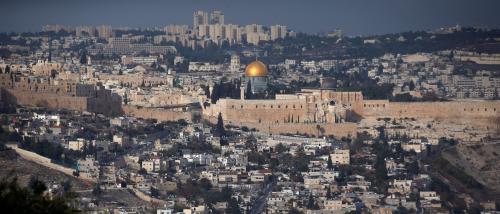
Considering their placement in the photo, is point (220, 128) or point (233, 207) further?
point (220, 128)

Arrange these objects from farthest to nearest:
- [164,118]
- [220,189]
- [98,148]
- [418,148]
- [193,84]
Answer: [193,84] < [164,118] < [418,148] < [98,148] < [220,189]

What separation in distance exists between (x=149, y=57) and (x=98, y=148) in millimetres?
34788

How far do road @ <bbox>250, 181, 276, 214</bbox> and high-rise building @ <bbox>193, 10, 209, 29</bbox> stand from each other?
5652cm

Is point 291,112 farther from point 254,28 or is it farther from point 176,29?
point 176,29

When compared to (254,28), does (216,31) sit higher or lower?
lower

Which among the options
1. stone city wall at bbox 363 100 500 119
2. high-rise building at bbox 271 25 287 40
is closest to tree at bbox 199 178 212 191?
stone city wall at bbox 363 100 500 119

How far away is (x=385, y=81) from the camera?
234 feet

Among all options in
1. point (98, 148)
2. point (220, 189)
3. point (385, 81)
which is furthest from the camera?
point (385, 81)

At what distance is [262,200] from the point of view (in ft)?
127

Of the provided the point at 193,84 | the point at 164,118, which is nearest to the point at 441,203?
the point at 164,118

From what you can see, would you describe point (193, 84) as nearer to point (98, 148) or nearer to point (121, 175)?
point (98, 148)

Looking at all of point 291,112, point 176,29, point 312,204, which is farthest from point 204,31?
point 312,204

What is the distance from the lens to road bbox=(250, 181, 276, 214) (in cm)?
3684

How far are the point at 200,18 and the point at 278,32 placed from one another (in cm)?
548
